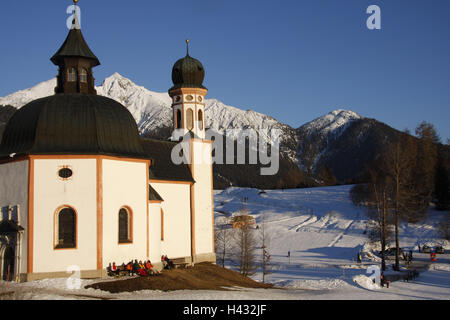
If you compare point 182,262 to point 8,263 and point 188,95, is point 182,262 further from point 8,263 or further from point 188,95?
point 188,95

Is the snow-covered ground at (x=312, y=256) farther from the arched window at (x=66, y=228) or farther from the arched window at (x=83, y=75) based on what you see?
the arched window at (x=83, y=75)

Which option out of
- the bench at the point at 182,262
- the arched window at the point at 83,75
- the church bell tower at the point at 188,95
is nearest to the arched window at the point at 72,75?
the arched window at the point at 83,75

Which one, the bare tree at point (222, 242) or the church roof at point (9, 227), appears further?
the bare tree at point (222, 242)

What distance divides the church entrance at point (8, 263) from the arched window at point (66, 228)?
109 inches

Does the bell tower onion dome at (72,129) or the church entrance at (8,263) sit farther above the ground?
the bell tower onion dome at (72,129)

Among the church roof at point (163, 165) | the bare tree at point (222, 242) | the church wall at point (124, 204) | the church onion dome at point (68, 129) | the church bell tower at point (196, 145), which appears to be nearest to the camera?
the church onion dome at point (68, 129)

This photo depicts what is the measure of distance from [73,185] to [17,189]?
3.17 meters

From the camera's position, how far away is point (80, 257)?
1103 inches

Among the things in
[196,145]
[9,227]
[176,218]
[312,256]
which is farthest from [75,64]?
[312,256]

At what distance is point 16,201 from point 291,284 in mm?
19084

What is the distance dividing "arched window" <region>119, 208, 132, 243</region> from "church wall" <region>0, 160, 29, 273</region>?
5124 millimetres

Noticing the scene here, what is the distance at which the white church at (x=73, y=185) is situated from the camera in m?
27.8

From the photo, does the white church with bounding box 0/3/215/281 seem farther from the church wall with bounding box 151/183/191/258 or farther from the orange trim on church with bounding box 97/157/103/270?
the church wall with bounding box 151/183/191/258
